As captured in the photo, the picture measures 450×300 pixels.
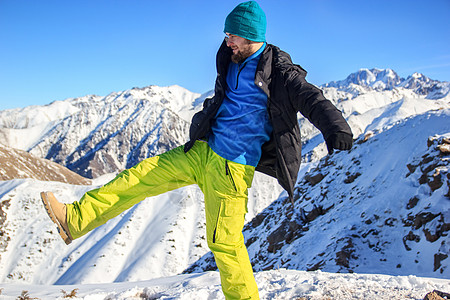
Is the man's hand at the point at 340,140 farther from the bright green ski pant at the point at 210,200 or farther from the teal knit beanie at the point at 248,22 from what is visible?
the teal knit beanie at the point at 248,22

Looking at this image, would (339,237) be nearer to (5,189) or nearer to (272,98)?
(272,98)

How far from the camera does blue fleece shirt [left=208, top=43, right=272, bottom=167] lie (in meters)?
3.65

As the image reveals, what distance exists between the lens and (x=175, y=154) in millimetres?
3912

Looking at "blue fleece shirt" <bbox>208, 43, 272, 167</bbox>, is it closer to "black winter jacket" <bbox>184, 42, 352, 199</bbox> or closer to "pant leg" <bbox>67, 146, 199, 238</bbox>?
"black winter jacket" <bbox>184, 42, 352, 199</bbox>

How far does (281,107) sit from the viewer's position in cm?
347

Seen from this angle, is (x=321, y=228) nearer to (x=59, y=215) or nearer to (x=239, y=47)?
(x=239, y=47)

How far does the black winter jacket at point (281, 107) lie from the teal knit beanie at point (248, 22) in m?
0.22

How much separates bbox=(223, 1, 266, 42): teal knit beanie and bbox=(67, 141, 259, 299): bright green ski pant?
1.43m

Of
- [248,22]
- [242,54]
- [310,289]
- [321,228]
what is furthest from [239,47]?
[321,228]

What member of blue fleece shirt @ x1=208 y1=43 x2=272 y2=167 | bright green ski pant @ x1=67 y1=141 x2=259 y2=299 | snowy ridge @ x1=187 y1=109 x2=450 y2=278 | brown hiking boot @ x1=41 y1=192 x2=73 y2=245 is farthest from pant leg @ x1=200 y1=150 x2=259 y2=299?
snowy ridge @ x1=187 y1=109 x2=450 y2=278

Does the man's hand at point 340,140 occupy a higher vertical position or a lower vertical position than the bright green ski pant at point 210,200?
higher

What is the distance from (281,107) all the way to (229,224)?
1430mm

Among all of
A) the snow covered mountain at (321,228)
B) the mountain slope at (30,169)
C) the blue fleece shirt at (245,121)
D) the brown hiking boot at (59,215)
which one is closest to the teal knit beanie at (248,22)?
the blue fleece shirt at (245,121)

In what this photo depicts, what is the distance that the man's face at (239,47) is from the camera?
11.9 ft
